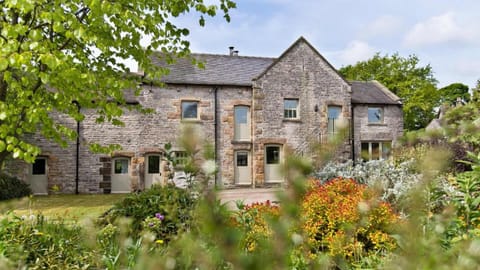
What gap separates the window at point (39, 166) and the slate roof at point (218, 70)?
6911 mm

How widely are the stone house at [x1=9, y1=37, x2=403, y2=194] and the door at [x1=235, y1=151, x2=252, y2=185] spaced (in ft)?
0.17

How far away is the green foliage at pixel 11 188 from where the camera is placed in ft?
52.3

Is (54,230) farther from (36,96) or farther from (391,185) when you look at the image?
(391,185)

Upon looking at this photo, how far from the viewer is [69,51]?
791 cm

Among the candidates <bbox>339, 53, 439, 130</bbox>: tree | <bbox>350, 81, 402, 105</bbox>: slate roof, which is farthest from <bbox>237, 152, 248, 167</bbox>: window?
<bbox>339, 53, 439, 130</bbox>: tree

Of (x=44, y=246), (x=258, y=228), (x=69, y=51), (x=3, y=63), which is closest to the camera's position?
(x=258, y=228)

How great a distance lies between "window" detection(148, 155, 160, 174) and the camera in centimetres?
2028

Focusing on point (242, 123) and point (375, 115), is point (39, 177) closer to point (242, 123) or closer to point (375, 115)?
point (242, 123)

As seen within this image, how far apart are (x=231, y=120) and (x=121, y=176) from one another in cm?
624

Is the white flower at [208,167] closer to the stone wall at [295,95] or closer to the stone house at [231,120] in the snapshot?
the stone house at [231,120]

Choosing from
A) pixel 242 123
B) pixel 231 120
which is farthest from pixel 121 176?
pixel 242 123

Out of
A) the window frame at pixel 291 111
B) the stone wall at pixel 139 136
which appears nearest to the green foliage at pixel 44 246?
the stone wall at pixel 139 136

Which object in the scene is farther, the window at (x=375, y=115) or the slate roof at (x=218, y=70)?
the window at (x=375, y=115)

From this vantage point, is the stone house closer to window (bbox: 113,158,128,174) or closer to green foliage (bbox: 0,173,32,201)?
window (bbox: 113,158,128,174)
